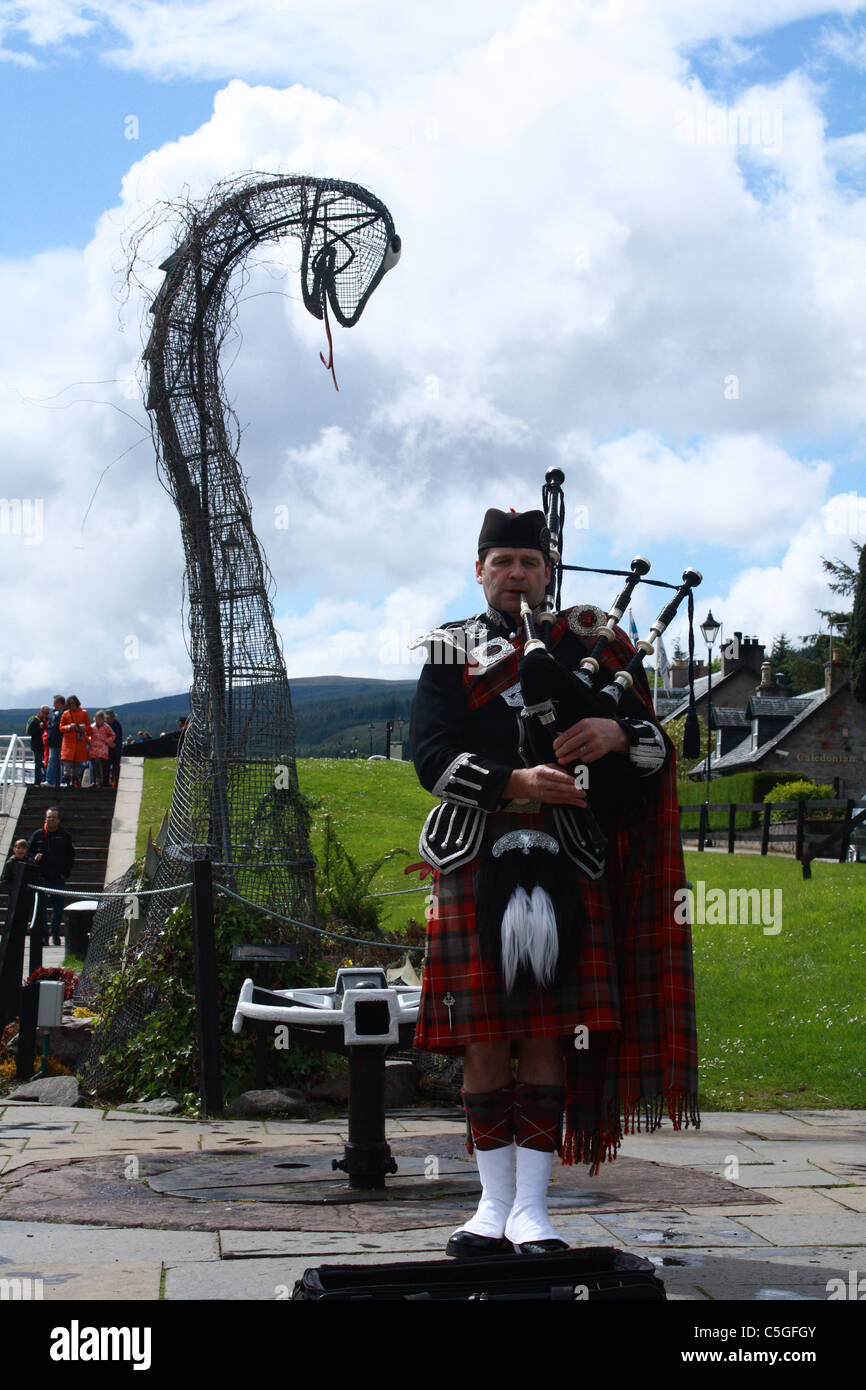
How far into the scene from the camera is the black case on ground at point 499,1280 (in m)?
2.47

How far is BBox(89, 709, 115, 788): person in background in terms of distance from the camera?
23.4m

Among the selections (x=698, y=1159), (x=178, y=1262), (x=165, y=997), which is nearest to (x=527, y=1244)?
(x=178, y=1262)

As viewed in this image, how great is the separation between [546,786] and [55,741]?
68.7ft

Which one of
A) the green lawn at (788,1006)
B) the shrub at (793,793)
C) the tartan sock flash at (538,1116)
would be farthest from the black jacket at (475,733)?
the shrub at (793,793)

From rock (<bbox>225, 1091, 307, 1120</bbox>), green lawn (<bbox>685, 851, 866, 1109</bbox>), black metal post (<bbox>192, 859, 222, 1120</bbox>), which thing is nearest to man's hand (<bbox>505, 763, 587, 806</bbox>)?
black metal post (<bbox>192, 859, 222, 1120</bbox>)

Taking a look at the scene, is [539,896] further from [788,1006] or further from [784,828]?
[784,828]

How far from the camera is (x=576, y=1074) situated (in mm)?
3539

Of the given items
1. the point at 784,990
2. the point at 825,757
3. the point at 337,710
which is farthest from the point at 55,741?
the point at 337,710

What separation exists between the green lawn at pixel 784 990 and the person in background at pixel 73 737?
6.27m

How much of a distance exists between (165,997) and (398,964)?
259 centimetres

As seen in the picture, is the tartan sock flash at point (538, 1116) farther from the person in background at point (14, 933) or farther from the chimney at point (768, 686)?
the chimney at point (768, 686)

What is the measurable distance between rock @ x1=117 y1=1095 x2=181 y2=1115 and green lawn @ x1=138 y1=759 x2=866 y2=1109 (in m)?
2.84

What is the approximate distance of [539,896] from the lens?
3.20 meters
